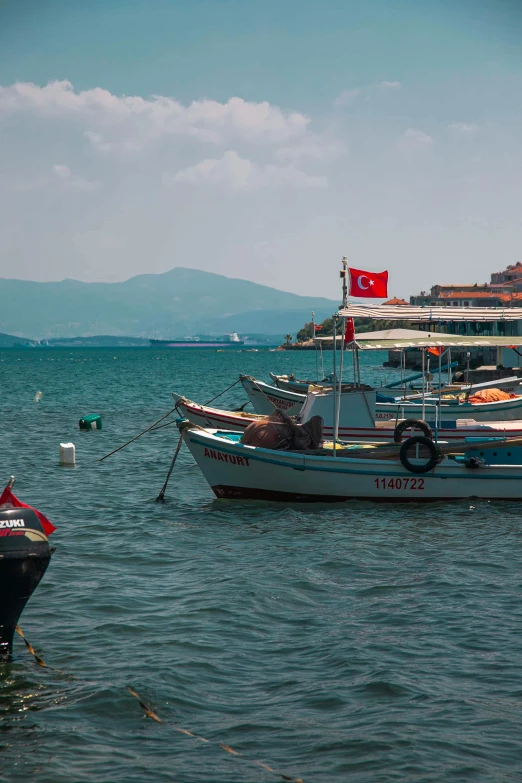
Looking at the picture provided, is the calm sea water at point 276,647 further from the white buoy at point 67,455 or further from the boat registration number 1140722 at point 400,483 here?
the white buoy at point 67,455

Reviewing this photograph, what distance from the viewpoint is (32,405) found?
5206 centimetres

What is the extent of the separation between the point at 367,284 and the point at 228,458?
4940mm

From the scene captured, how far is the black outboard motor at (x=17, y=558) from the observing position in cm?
973

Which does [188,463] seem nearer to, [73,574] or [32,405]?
[73,574]

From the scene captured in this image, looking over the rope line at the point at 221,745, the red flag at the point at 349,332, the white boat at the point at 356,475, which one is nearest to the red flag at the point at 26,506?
the rope line at the point at 221,745

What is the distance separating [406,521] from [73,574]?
7247mm

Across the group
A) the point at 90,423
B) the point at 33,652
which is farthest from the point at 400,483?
the point at 90,423

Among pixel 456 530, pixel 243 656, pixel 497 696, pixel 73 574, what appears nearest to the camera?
pixel 497 696

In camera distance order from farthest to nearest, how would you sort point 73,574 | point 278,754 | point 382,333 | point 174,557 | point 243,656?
point 382,333, point 174,557, point 73,574, point 243,656, point 278,754

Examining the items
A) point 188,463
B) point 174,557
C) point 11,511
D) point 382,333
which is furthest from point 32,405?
point 11,511

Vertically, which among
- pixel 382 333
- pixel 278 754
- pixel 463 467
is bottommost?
pixel 278 754

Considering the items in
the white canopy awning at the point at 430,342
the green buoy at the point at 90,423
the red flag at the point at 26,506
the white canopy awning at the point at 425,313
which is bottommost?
the green buoy at the point at 90,423

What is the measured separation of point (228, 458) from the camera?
19.5 metres

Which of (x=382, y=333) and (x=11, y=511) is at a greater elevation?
(x=382, y=333)
